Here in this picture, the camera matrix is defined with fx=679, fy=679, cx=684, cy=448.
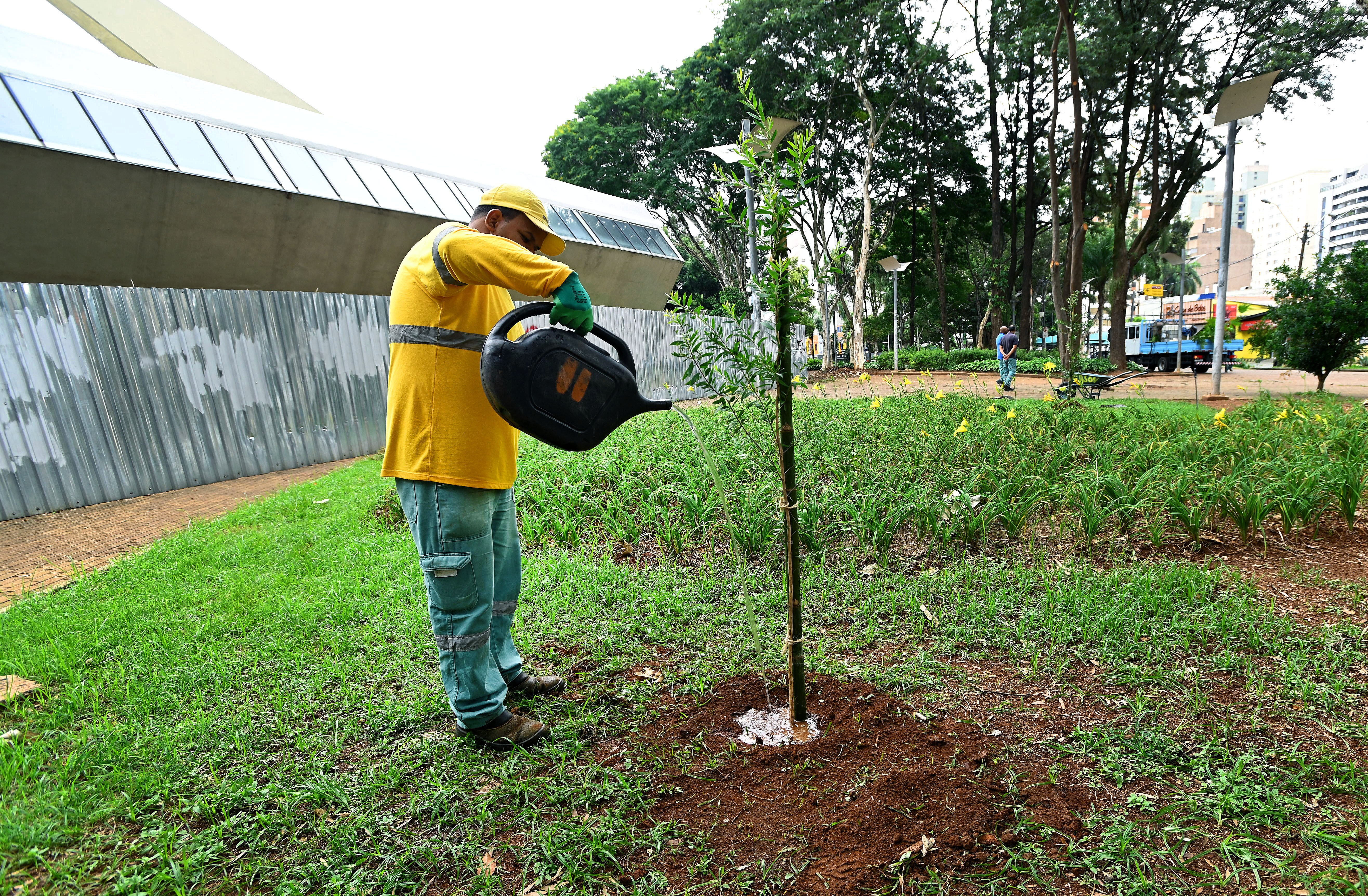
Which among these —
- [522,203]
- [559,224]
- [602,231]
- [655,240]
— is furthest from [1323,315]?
[655,240]

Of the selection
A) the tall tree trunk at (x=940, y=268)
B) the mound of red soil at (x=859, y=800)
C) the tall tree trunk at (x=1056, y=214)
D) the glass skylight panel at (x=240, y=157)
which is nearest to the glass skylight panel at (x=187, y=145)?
the glass skylight panel at (x=240, y=157)

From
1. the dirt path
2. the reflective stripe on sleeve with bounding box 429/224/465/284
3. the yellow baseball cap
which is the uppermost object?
the yellow baseball cap

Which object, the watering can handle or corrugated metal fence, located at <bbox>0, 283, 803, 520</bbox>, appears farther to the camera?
corrugated metal fence, located at <bbox>0, 283, 803, 520</bbox>

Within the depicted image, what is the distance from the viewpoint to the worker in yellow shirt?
2.04 metres

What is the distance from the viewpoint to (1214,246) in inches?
1077

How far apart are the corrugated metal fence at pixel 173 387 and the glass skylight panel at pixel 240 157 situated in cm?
362

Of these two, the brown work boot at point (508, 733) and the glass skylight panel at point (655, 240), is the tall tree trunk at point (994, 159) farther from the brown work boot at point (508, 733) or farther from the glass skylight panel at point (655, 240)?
the brown work boot at point (508, 733)

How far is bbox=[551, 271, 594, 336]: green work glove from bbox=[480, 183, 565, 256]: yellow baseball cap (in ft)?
0.62

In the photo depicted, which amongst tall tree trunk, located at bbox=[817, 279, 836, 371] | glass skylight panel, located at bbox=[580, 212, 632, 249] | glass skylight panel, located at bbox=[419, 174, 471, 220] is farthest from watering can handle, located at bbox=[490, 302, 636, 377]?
tall tree trunk, located at bbox=[817, 279, 836, 371]

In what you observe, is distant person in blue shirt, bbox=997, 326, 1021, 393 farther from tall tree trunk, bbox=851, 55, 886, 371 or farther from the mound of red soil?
the mound of red soil

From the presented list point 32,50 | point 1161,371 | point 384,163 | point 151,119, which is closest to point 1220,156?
point 1161,371

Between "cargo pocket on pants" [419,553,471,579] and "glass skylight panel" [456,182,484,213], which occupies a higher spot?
"glass skylight panel" [456,182,484,213]

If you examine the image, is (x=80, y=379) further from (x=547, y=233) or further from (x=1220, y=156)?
(x=1220, y=156)

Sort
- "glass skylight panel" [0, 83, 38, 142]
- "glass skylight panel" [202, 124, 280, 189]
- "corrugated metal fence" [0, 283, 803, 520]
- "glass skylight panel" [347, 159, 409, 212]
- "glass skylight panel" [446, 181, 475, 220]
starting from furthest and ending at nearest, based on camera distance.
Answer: "glass skylight panel" [446, 181, 475, 220]
"glass skylight panel" [347, 159, 409, 212]
"glass skylight panel" [202, 124, 280, 189]
"glass skylight panel" [0, 83, 38, 142]
"corrugated metal fence" [0, 283, 803, 520]
